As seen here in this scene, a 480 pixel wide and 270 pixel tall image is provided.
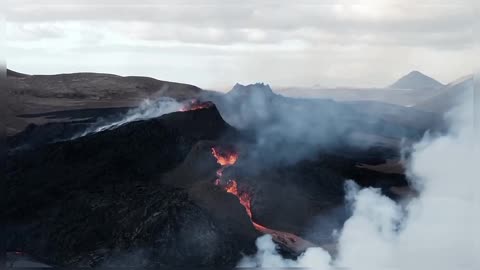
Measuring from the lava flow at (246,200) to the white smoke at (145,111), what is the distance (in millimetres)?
737

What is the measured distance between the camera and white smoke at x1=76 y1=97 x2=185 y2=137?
7.40 meters

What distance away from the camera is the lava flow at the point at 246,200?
23.7ft

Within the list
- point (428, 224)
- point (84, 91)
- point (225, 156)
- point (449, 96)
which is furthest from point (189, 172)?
point (449, 96)

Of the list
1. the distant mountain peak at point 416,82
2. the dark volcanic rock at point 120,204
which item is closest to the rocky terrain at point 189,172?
the dark volcanic rock at point 120,204

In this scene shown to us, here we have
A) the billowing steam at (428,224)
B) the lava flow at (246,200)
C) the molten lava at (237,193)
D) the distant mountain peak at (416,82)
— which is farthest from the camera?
the molten lava at (237,193)

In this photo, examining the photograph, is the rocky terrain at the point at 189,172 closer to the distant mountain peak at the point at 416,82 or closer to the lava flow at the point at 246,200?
the lava flow at the point at 246,200

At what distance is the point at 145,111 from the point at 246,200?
1.63 meters

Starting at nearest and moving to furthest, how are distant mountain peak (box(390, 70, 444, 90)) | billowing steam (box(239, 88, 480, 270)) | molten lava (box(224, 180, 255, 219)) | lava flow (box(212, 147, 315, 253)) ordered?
1. billowing steam (box(239, 88, 480, 270))
2. lava flow (box(212, 147, 315, 253))
3. distant mountain peak (box(390, 70, 444, 90))
4. molten lava (box(224, 180, 255, 219))

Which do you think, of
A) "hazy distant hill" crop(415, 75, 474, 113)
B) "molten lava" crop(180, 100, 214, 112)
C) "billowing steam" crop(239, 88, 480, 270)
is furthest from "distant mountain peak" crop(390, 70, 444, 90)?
"molten lava" crop(180, 100, 214, 112)

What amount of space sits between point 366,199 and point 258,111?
1678 millimetres

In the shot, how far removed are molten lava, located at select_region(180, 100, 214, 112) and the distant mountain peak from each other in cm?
225

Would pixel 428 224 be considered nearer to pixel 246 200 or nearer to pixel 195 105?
pixel 246 200

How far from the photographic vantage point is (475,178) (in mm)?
7156

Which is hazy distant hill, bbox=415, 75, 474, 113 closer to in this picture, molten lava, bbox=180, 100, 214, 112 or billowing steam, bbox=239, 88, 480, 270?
billowing steam, bbox=239, 88, 480, 270
